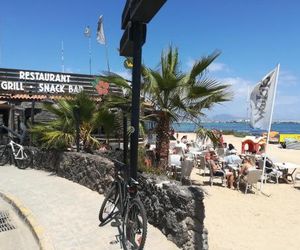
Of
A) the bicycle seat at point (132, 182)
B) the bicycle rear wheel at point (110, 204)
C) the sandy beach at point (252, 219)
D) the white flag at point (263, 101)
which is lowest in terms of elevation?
the sandy beach at point (252, 219)

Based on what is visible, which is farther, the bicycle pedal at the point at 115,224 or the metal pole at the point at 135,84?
the bicycle pedal at the point at 115,224

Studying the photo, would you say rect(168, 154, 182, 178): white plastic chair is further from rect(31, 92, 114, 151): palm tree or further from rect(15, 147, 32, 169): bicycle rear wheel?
rect(15, 147, 32, 169): bicycle rear wheel

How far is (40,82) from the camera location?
2220cm

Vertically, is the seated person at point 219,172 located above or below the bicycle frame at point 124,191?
below

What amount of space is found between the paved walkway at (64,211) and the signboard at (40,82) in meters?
10.3

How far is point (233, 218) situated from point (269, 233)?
3.64 feet

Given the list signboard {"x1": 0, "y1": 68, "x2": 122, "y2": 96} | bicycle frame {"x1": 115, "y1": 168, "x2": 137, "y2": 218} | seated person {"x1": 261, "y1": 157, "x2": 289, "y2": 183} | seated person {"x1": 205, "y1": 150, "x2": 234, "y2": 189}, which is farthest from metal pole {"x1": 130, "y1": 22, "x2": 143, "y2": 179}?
signboard {"x1": 0, "y1": 68, "x2": 122, "y2": 96}

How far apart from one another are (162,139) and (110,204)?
3988 mm

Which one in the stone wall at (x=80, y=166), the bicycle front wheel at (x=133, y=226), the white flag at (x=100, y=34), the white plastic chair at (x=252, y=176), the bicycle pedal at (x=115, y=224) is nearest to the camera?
the bicycle front wheel at (x=133, y=226)

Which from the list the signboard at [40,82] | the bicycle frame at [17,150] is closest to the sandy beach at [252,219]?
the bicycle frame at [17,150]

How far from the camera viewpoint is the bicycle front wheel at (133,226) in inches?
207

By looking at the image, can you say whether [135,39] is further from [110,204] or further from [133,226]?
[110,204]

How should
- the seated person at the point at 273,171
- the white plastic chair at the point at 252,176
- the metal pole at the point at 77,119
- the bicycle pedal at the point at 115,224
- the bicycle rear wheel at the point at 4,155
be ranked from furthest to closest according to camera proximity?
the seated person at the point at 273,171, the bicycle rear wheel at the point at 4,155, the white plastic chair at the point at 252,176, the metal pole at the point at 77,119, the bicycle pedal at the point at 115,224

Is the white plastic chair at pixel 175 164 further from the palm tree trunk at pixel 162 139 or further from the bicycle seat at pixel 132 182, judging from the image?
the bicycle seat at pixel 132 182
